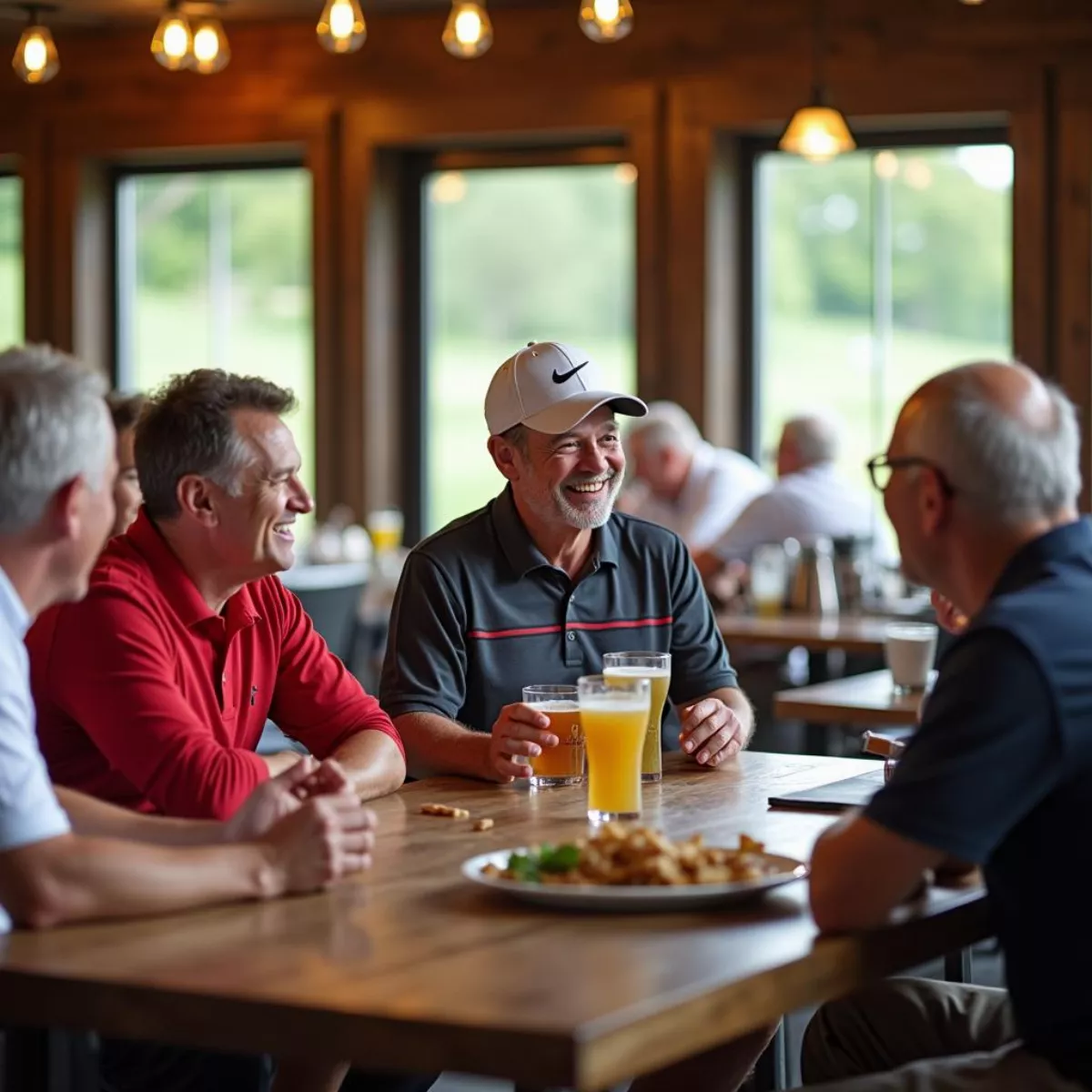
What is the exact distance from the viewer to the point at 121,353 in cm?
881

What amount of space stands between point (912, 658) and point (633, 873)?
2.51 m

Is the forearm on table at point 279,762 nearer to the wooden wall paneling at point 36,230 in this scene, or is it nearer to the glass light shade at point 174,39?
the glass light shade at point 174,39

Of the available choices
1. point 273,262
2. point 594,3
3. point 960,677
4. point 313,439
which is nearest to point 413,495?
point 313,439

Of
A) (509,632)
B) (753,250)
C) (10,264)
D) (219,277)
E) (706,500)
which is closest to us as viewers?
(509,632)

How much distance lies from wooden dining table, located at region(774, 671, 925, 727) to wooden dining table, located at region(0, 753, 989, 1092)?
2.02 metres

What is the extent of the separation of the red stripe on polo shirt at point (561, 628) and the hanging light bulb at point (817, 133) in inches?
132

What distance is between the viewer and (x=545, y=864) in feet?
6.37

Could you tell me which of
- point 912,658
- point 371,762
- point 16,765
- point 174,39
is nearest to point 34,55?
point 174,39

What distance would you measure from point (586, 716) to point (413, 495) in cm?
593

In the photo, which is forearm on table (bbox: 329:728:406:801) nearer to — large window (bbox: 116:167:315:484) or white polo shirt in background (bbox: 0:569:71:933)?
white polo shirt in background (bbox: 0:569:71:933)

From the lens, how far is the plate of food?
1.85 meters

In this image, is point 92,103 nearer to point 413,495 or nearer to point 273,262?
point 273,262

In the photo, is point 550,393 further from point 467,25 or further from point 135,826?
point 467,25

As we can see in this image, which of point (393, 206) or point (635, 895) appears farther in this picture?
point (393, 206)
